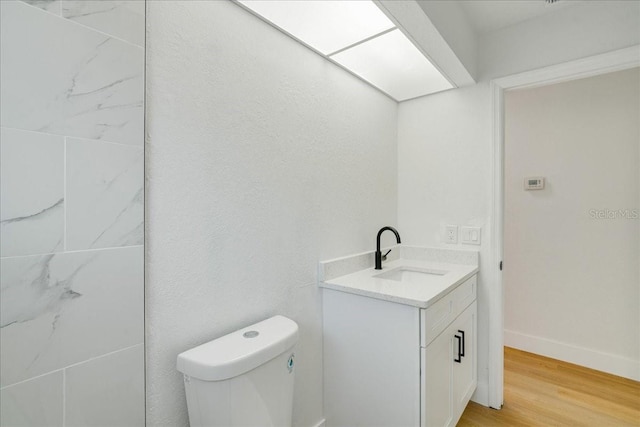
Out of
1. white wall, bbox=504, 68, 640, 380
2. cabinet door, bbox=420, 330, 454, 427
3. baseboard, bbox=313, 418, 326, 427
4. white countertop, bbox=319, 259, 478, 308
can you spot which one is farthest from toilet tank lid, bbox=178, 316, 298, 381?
white wall, bbox=504, 68, 640, 380

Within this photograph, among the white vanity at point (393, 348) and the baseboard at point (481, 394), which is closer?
the white vanity at point (393, 348)

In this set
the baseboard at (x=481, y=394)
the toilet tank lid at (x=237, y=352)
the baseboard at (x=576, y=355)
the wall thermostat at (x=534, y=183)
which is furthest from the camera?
the wall thermostat at (x=534, y=183)

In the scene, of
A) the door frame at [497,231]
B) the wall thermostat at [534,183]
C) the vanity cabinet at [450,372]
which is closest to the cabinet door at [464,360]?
the vanity cabinet at [450,372]

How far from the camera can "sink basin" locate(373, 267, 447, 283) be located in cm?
181

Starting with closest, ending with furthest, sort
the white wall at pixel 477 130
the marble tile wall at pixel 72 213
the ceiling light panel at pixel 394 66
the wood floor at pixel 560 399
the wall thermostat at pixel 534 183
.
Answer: the marble tile wall at pixel 72 213
the ceiling light panel at pixel 394 66
the white wall at pixel 477 130
the wood floor at pixel 560 399
the wall thermostat at pixel 534 183

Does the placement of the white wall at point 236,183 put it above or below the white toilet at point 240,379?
above

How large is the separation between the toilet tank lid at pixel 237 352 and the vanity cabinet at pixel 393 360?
1.33 ft

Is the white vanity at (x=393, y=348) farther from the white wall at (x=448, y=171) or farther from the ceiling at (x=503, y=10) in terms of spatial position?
the ceiling at (x=503, y=10)

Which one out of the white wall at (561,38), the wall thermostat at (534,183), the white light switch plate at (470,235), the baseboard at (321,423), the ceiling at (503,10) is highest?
the ceiling at (503,10)

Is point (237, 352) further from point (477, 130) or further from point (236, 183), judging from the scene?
point (477, 130)

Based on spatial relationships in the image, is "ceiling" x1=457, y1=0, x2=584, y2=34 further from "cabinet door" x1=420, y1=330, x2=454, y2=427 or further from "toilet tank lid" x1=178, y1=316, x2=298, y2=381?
"toilet tank lid" x1=178, y1=316, x2=298, y2=381

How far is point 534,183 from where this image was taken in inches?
102

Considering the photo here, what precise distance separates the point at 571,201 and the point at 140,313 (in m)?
3.01

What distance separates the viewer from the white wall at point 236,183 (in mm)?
958
